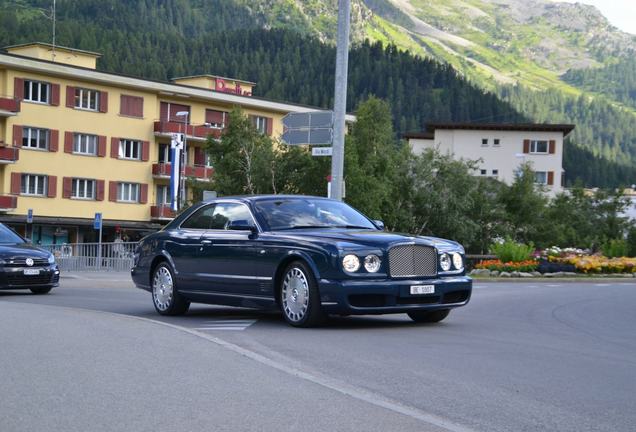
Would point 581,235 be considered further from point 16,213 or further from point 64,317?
point 64,317

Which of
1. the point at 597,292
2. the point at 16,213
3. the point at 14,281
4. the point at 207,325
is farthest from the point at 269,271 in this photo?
A: the point at 16,213

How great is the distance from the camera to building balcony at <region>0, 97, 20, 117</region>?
2773 inches

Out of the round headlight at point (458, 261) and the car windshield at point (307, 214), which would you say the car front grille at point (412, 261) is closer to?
the round headlight at point (458, 261)

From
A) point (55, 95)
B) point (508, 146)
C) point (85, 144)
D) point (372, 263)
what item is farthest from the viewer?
point (508, 146)

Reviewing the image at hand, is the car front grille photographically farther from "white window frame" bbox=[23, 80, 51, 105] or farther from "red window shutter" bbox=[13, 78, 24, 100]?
"white window frame" bbox=[23, 80, 51, 105]

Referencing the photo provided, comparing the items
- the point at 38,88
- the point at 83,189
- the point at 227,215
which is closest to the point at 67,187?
the point at 83,189

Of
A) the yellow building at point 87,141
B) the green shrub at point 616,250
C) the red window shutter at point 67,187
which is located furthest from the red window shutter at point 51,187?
the green shrub at point 616,250

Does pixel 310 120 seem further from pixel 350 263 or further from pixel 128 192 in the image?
pixel 128 192

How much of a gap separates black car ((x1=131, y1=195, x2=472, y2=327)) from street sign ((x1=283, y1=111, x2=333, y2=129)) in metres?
9.53

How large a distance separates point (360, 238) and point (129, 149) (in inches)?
2722

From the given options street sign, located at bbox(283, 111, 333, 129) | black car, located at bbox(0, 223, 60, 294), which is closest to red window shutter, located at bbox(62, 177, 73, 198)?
street sign, located at bbox(283, 111, 333, 129)

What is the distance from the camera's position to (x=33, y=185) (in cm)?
7431

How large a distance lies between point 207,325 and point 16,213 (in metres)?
62.0

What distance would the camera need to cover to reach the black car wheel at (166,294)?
48.7 feet
